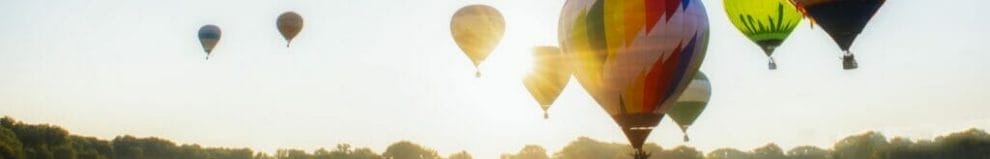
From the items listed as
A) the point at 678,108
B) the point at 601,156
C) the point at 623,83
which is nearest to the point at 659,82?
the point at 623,83

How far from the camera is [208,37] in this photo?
4222cm

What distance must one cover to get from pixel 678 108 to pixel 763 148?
115620 mm

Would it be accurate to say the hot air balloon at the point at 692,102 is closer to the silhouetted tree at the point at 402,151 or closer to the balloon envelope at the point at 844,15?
the balloon envelope at the point at 844,15

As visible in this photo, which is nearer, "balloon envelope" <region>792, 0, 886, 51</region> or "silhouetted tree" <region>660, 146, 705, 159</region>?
"balloon envelope" <region>792, 0, 886, 51</region>

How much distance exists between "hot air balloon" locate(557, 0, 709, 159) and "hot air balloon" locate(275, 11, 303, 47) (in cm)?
1940

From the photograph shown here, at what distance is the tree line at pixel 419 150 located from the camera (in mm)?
77750

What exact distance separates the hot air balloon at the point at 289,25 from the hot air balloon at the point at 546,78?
37.6 ft

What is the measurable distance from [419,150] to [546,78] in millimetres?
100656

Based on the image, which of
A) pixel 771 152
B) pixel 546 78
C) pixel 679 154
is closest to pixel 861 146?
pixel 679 154

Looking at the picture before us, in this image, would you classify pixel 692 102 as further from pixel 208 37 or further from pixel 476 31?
pixel 208 37

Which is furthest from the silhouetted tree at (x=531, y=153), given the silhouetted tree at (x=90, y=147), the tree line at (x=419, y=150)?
the silhouetted tree at (x=90, y=147)

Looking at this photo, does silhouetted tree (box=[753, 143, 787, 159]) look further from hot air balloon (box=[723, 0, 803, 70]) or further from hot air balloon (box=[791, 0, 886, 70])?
hot air balloon (box=[791, 0, 886, 70])

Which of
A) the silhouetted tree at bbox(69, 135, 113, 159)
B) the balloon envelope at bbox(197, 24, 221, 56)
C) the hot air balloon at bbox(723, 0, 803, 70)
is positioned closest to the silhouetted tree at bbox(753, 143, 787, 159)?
the silhouetted tree at bbox(69, 135, 113, 159)

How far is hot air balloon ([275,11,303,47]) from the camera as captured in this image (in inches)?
1508
